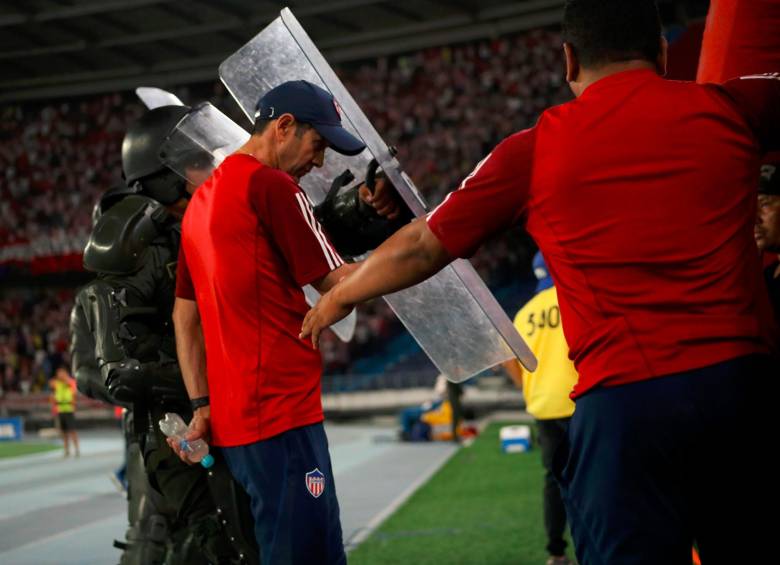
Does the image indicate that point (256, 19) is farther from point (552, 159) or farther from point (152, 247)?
point (552, 159)

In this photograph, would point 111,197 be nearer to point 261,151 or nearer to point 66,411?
point 261,151

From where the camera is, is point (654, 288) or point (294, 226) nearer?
point (654, 288)

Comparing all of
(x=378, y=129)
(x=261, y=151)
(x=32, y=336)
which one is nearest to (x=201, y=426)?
(x=261, y=151)

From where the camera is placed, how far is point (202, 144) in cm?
359

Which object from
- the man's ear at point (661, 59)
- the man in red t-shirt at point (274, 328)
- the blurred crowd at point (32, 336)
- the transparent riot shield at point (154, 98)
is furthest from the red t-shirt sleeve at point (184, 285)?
the blurred crowd at point (32, 336)

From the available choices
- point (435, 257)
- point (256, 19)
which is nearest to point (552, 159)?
point (435, 257)

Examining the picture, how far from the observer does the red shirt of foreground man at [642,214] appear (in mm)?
1932

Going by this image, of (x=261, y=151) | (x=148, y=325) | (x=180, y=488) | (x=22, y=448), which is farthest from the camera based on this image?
(x=22, y=448)

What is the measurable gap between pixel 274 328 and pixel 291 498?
0.50 m

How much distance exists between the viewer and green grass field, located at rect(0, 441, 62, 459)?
1814 centimetres

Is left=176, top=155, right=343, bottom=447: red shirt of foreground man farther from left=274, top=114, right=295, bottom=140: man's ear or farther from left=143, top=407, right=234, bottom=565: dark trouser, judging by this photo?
left=143, top=407, right=234, bottom=565: dark trouser

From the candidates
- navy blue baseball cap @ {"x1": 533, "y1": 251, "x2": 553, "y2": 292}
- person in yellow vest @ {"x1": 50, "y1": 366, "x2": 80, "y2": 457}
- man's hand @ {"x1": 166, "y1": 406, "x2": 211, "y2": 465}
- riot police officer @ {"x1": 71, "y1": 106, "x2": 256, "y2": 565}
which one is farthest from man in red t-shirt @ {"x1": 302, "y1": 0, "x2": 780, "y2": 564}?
person in yellow vest @ {"x1": 50, "y1": 366, "x2": 80, "y2": 457}

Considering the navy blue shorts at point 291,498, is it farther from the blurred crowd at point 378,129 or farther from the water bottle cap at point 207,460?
the blurred crowd at point 378,129

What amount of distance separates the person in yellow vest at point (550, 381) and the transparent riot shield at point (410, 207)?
7.49 ft
